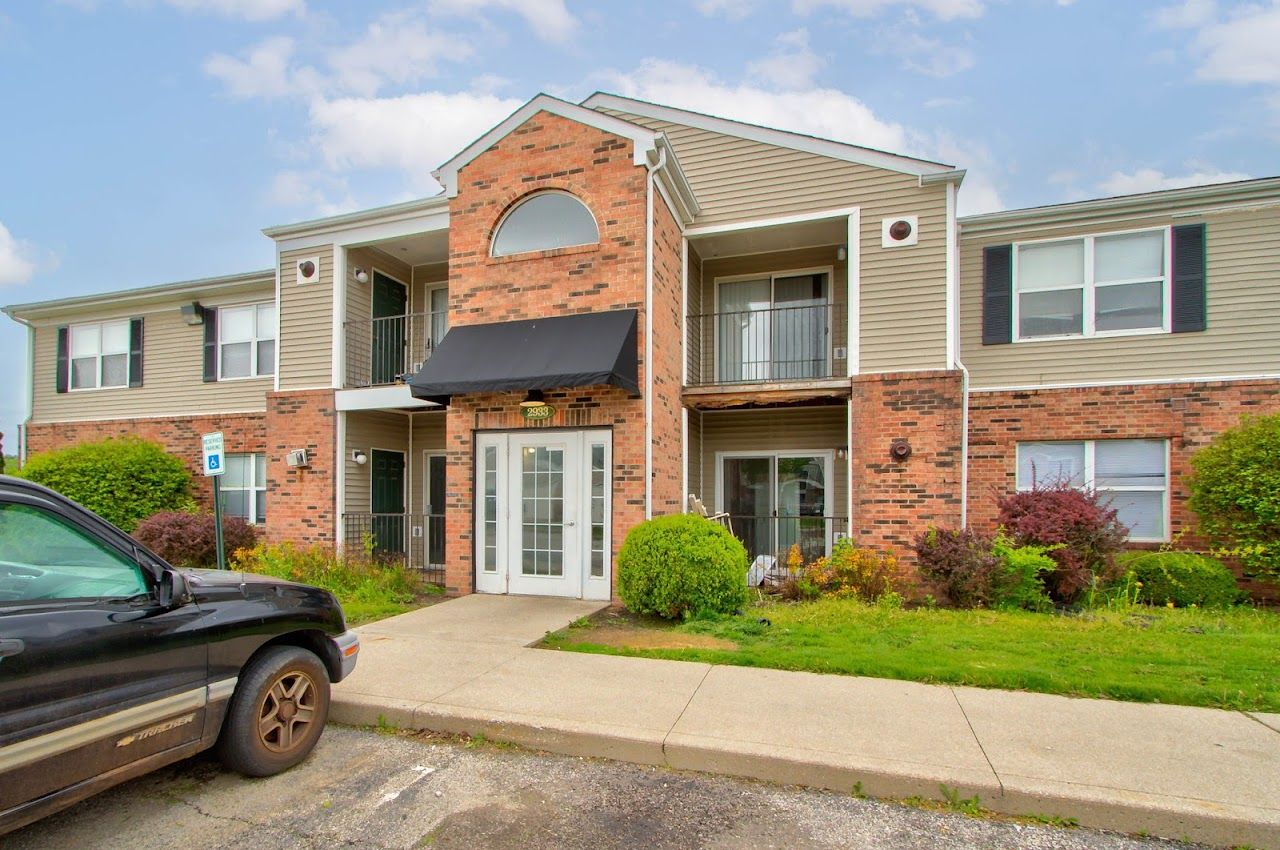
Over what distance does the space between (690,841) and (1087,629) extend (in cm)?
557

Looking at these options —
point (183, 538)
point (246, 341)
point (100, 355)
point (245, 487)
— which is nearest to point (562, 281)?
point (183, 538)

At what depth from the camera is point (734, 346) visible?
1190cm

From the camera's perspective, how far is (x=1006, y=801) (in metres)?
3.50

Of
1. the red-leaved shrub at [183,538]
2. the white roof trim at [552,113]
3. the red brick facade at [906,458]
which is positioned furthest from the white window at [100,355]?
the red brick facade at [906,458]

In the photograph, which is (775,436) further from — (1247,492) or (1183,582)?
(1247,492)

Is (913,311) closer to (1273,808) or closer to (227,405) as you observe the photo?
(1273,808)

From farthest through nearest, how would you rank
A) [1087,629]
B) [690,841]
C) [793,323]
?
[793,323]
[1087,629]
[690,841]

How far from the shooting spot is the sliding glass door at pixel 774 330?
11477mm

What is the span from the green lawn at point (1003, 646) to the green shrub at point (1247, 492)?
29.3 inches

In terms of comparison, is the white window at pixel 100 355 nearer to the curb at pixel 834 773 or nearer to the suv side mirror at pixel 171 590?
the curb at pixel 834 773

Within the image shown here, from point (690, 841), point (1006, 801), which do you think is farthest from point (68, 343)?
point (1006, 801)

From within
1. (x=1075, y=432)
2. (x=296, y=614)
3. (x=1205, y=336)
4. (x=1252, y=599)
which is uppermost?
→ (x=1205, y=336)

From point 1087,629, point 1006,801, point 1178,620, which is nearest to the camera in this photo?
point 1006,801

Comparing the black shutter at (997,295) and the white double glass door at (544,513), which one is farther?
the black shutter at (997,295)
